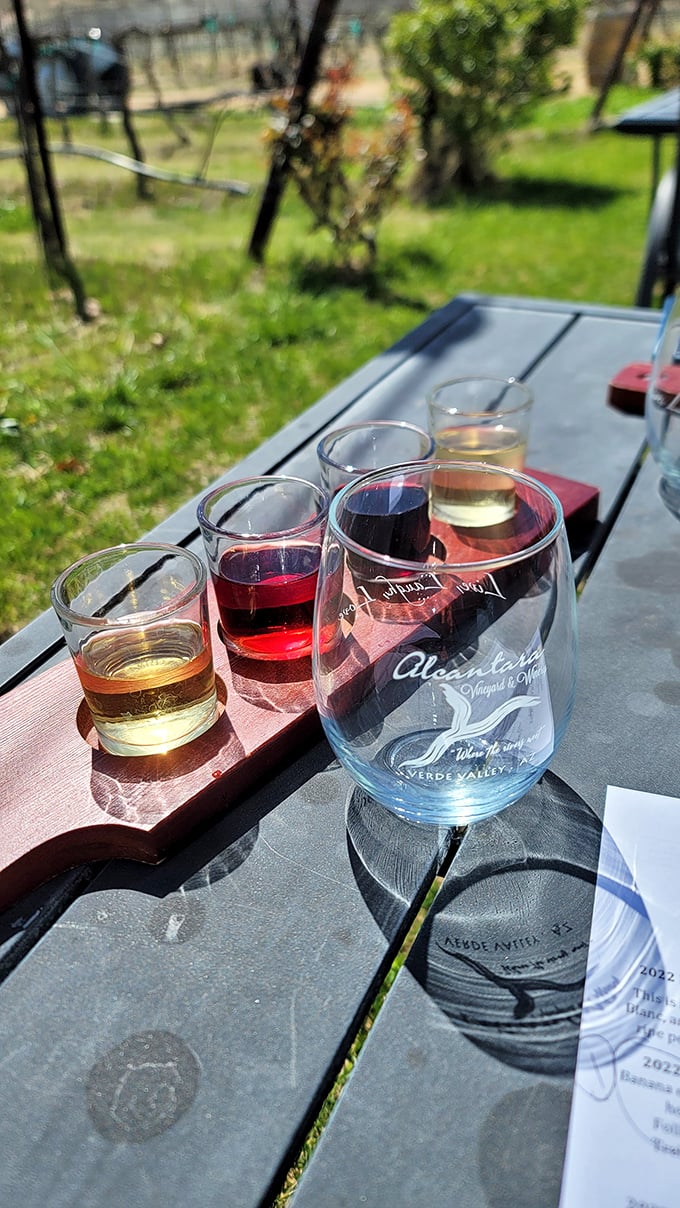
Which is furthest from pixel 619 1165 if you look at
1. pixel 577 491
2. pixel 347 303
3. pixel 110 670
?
pixel 347 303

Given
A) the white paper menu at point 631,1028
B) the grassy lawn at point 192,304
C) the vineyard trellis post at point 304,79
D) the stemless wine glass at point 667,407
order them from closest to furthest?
1. the white paper menu at point 631,1028
2. the stemless wine glass at point 667,407
3. the grassy lawn at point 192,304
4. the vineyard trellis post at point 304,79

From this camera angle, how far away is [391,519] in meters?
0.82

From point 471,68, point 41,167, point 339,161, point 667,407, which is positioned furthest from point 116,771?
point 471,68

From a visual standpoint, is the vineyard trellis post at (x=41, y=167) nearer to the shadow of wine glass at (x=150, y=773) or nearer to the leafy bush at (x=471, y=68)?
the leafy bush at (x=471, y=68)

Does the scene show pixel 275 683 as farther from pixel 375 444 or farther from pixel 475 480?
pixel 375 444

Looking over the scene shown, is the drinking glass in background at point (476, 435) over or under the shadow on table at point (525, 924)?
over

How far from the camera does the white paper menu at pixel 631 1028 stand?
0.51m

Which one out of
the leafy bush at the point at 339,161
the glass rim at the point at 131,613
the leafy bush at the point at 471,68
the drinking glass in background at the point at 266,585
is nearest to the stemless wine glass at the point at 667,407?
the drinking glass in background at the point at 266,585

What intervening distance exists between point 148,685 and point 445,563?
27 cm

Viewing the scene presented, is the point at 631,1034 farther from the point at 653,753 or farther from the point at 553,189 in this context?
the point at 553,189

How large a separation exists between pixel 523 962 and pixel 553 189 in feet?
19.7

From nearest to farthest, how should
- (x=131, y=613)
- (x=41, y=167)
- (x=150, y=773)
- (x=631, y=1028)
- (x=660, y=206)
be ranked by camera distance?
(x=631, y=1028), (x=150, y=773), (x=131, y=613), (x=660, y=206), (x=41, y=167)

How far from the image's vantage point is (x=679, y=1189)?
499 mm

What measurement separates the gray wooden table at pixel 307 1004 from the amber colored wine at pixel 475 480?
7.4 inches
